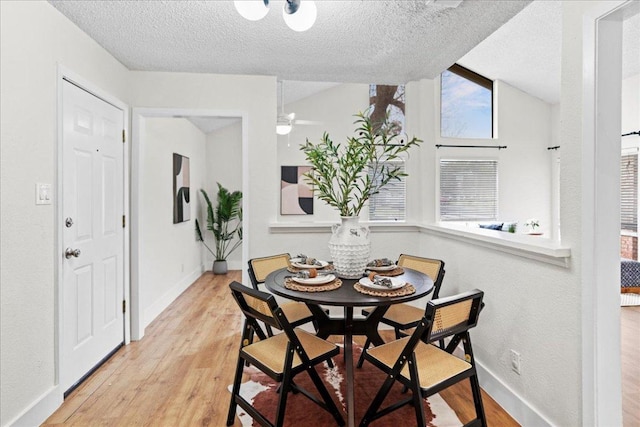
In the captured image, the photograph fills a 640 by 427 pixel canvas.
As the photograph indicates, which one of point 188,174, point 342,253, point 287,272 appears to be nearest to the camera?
point 342,253

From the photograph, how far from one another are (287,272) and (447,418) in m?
1.23

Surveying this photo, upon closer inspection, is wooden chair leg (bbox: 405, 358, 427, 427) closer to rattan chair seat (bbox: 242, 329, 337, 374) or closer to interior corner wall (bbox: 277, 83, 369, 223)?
rattan chair seat (bbox: 242, 329, 337, 374)

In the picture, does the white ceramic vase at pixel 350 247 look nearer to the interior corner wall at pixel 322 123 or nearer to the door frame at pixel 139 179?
the door frame at pixel 139 179

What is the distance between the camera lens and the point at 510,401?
6.79 ft

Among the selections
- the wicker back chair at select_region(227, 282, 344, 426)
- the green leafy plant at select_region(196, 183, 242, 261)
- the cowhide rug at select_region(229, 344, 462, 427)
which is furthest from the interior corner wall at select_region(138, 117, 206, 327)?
the wicker back chair at select_region(227, 282, 344, 426)

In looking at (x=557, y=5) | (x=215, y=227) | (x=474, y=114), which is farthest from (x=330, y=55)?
(x=474, y=114)

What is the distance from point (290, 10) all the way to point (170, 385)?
7.70ft

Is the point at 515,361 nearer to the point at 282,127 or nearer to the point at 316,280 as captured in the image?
the point at 316,280

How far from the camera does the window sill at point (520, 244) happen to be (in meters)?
1.71

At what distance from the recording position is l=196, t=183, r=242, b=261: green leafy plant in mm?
5992

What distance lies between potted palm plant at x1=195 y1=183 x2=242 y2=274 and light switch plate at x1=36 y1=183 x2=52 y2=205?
3703 mm

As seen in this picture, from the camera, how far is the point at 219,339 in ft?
10.4

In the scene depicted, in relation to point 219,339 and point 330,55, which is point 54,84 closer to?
point 330,55

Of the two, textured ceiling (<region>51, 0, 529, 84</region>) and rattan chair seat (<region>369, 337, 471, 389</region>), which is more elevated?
textured ceiling (<region>51, 0, 529, 84</region>)
